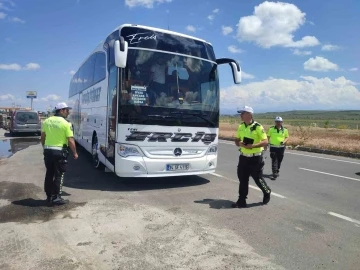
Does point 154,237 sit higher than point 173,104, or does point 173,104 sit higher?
point 173,104

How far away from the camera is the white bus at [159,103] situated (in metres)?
6.81

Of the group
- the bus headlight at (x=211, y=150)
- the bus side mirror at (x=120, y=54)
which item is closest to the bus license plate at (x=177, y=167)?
the bus headlight at (x=211, y=150)

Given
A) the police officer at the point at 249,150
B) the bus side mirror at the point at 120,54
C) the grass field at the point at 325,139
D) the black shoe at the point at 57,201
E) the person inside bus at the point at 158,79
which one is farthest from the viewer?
the grass field at the point at 325,139

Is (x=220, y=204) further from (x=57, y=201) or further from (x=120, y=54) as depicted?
(x=120, y=54)

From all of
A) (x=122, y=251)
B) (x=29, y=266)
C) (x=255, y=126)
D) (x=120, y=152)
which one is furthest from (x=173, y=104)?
(x=29, y=266)

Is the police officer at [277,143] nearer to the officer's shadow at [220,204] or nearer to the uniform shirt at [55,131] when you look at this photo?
the officer's shadow at [220,204]

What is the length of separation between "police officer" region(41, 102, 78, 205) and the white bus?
1194 millimetres

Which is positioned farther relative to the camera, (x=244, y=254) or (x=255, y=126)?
(x=255, y=126)

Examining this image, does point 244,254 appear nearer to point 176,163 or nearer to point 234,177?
point 176,163

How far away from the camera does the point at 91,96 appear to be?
10.3m

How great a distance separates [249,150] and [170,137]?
1.91 meters

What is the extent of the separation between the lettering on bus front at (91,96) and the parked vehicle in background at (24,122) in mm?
12541

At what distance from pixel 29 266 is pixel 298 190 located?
6139mm

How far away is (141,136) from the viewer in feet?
22.5
